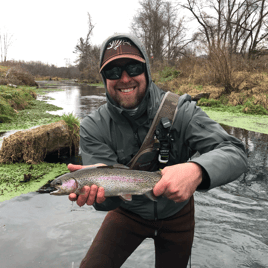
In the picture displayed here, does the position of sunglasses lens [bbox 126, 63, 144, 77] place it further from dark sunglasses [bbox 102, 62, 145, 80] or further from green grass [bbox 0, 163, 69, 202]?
green grass [bbox 0, 163, 69, 202]

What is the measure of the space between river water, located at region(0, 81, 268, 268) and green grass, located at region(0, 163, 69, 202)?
0.71 ft

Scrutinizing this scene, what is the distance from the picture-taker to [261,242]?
310cm

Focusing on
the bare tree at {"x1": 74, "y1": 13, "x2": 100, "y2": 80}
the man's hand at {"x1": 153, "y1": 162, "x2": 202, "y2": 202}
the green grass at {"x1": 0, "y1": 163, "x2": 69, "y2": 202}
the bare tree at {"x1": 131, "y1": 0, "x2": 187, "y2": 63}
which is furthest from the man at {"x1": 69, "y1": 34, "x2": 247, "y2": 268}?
the bare tree at {"x1": 74, "y1": 13, "x2": 100, "y2": 80}

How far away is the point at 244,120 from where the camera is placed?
10.9m

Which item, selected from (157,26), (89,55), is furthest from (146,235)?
(89,55)

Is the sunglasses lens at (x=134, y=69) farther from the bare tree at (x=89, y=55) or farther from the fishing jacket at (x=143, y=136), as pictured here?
the bare tree at (x=89, y=55)

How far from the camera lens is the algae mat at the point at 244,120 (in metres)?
9.50

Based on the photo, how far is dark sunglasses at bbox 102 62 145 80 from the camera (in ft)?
6.64

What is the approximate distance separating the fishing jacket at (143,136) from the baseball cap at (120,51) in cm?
5

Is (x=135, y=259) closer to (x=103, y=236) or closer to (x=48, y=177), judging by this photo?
(x=103, y=236)

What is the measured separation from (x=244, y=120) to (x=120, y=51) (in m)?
10.5

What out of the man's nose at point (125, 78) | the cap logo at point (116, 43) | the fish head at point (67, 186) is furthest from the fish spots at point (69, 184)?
the cap logo at point (116, 43)

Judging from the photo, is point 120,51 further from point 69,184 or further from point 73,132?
point 73,132

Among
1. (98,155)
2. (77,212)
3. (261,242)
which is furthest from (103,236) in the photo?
(261,242)
